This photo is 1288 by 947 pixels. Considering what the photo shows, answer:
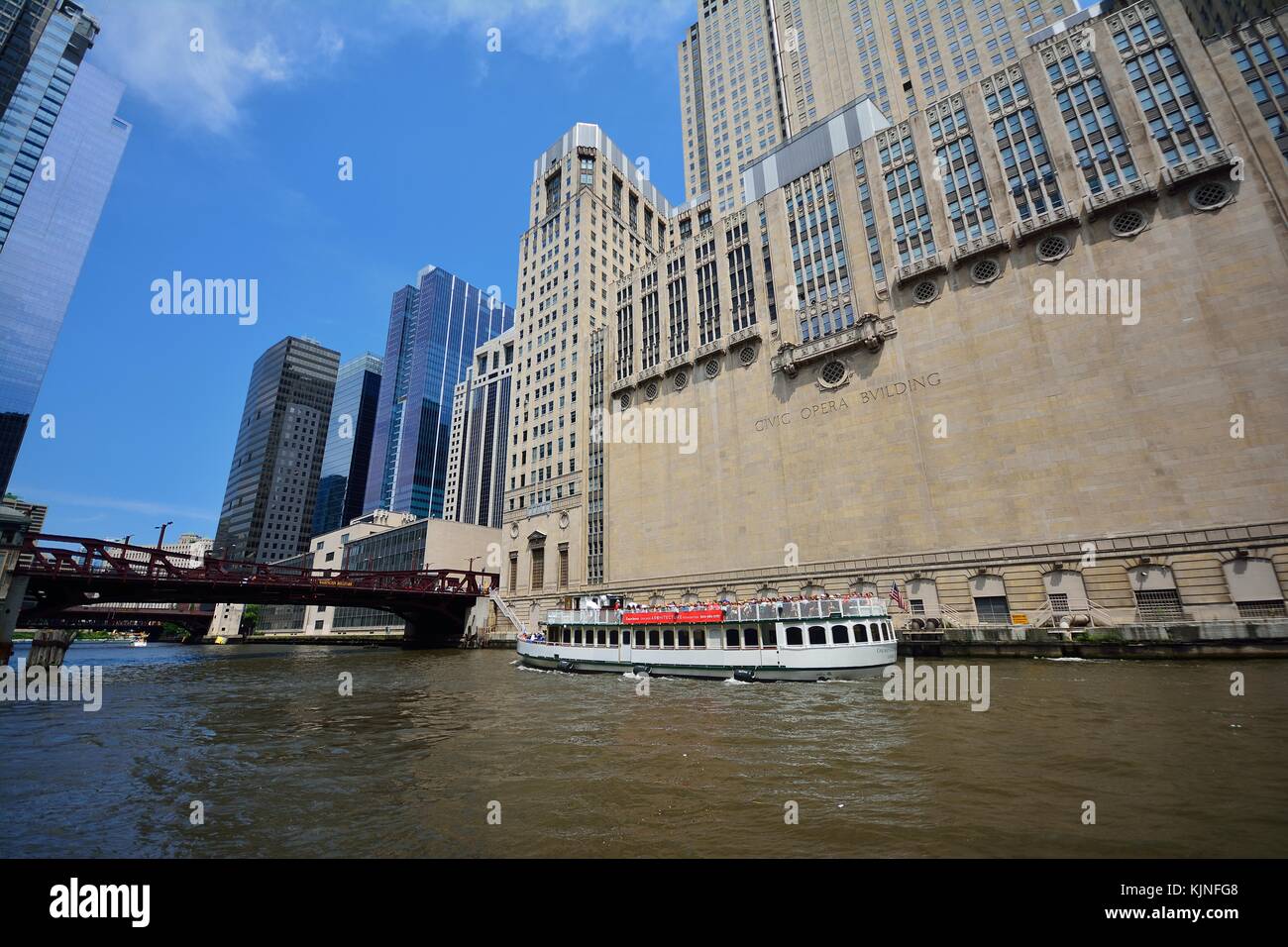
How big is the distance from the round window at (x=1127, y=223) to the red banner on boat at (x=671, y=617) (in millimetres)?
40712

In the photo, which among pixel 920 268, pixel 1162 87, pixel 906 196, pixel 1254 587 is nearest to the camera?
pixel 1254 587

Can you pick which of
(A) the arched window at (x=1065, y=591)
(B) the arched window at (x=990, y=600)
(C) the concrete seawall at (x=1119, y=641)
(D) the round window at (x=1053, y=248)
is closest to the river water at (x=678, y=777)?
(C) the concrete seawall at (x=1119, y=641)

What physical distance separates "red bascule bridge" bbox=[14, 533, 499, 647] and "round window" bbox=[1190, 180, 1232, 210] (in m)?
78.7

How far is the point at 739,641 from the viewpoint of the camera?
1308 inches

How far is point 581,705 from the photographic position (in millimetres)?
23172

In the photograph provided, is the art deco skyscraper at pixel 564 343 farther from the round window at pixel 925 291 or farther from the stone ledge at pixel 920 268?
the round window at pixel 925 291

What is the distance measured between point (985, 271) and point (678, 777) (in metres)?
49.6

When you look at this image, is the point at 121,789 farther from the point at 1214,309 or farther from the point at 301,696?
the point at 1214,309

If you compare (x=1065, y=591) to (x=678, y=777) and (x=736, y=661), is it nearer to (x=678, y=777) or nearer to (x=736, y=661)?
(x=736, y=661)

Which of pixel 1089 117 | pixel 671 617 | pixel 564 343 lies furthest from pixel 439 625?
pixel 1089 117

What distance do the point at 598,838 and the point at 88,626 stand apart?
138 m

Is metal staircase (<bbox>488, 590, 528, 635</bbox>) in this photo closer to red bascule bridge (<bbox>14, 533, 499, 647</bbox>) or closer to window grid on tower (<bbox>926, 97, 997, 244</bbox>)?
red bascule bridge (<bbox>14, 533, 499, 647</bbox>)

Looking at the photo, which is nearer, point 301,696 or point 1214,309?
point 301,696
